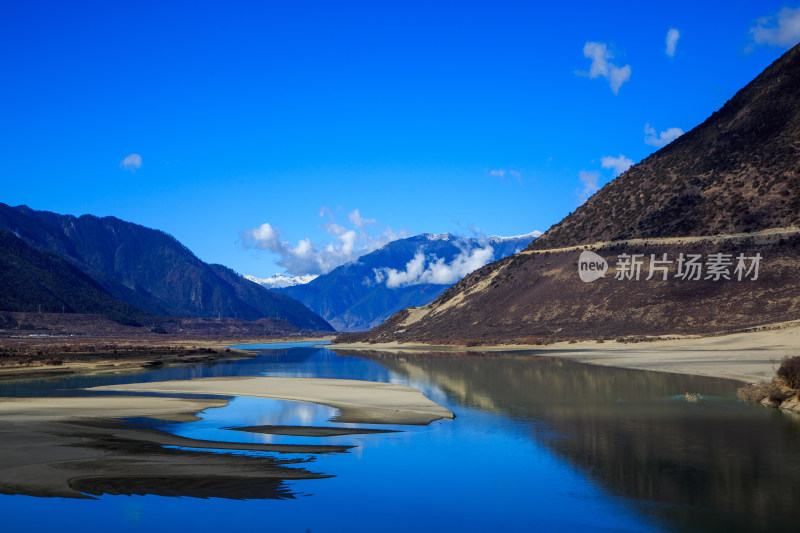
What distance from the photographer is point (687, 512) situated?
17.0 metres

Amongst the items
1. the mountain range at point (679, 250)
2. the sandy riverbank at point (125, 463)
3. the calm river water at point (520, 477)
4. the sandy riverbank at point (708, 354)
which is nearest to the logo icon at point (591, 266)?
the mountain range at point (679, 250)

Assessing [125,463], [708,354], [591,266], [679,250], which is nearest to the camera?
[125,463]

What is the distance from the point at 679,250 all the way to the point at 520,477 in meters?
98.2

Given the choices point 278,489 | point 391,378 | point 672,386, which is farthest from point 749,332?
point 278,489

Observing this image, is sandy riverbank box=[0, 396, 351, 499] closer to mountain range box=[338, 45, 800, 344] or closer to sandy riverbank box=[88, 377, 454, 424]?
sandy riverbank box=[88, 377, 454, 424]

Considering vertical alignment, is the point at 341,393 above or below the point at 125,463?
above

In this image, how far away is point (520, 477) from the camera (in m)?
21.2

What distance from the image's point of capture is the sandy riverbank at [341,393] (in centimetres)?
3356

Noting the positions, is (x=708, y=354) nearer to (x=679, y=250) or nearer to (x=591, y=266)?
(x=679, y=250)

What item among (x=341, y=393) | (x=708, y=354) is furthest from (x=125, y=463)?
(x=708, y=354)

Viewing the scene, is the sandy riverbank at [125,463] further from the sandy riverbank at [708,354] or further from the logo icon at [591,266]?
the logo icon at [591,266]

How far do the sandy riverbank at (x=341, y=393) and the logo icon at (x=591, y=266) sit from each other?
74.3 meters

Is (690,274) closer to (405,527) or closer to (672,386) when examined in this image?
(672,386)

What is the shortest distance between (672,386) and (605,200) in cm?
10082
